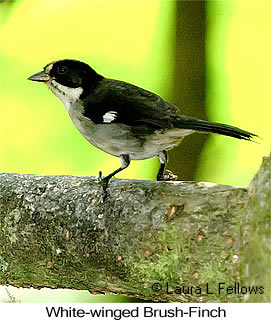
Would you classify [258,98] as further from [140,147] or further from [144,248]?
[144,248]

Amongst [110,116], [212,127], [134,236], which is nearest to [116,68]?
[110,116]

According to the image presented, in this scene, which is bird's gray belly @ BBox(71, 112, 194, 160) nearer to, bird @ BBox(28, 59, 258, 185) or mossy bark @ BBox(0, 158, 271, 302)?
bird @ BBox(28, 59, 258, 185)

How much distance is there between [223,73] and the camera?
13.8ft

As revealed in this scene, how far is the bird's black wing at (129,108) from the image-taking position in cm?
218

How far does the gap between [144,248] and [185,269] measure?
0.53 feet

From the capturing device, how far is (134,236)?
1.88m

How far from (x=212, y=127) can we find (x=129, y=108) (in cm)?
37

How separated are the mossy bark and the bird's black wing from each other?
257mm

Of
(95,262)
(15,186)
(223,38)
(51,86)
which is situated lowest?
A: (95,262)

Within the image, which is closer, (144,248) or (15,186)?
(144,248)

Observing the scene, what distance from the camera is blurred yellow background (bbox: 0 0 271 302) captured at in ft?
12.7

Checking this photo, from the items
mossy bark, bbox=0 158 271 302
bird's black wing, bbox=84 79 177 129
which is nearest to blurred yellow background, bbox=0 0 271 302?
bird's black wing, bbox=84 79 177 129

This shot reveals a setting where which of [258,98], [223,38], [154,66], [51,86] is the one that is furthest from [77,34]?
[51,86]

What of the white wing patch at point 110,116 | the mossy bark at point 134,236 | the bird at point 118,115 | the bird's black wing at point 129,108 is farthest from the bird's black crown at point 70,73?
the mossy bark at point 134,236
